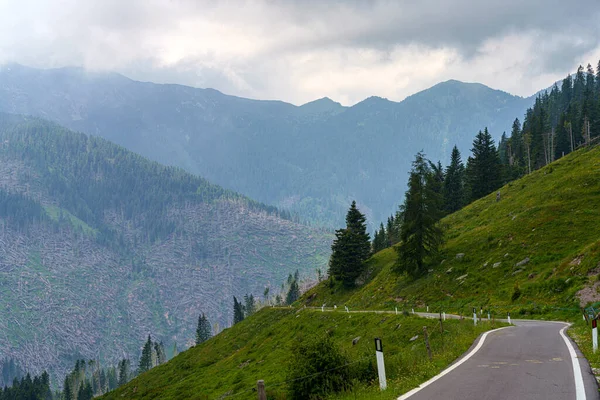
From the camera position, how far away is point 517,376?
1348 cm

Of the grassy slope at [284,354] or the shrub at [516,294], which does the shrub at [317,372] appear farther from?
the shrub at [516,294]

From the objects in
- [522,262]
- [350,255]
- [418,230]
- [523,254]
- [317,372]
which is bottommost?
[317,372]

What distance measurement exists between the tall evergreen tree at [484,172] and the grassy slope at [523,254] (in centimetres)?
2266

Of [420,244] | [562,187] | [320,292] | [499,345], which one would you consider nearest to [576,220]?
[562,187]

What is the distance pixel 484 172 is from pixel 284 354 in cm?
6570

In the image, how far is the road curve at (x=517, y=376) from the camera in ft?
37.5

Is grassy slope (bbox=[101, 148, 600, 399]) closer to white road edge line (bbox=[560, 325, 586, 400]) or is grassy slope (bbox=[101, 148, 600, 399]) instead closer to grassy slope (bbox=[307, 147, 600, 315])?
grassy slope (bbox=[307, 147, 600, 315])

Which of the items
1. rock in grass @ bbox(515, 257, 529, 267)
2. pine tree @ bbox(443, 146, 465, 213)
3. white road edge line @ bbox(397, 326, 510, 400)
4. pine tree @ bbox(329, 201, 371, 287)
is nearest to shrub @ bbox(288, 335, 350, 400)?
white road edge line @ bbox(397, 326, 510, 400)

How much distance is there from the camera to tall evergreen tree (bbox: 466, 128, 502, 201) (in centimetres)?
9581

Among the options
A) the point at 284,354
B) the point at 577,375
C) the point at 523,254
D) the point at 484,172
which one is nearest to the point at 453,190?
the point at 484,172

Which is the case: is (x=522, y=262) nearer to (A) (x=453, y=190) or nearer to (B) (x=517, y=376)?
(B) (x=517, y=376)

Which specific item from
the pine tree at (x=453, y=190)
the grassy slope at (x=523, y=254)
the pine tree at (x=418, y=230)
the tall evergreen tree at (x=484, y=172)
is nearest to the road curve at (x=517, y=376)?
the grassy slope at (x=523, y=254)

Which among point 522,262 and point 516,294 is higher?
point 522,262

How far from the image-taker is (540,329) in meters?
25.9
